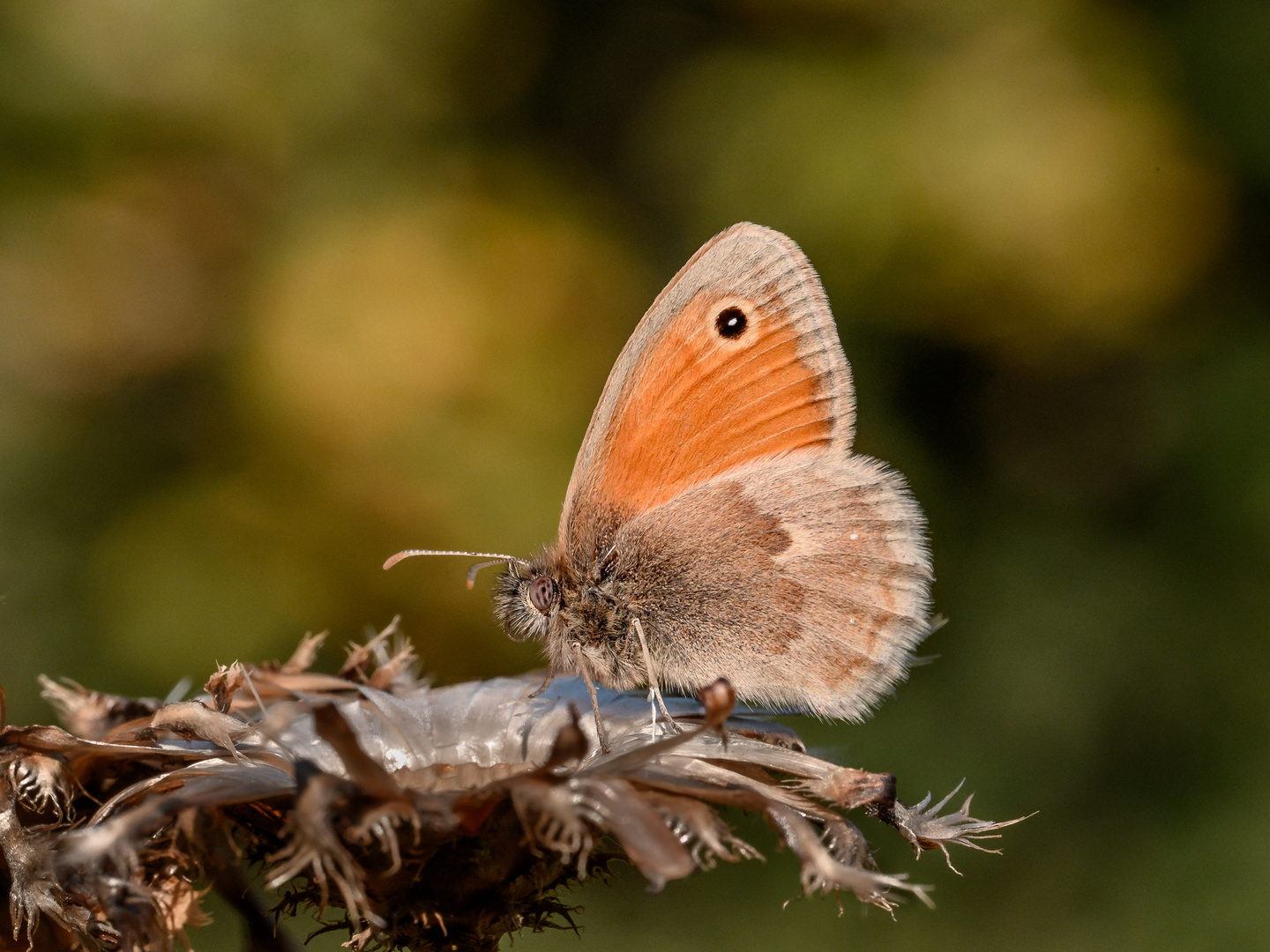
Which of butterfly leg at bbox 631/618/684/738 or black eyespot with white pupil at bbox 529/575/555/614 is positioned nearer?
butterfly leg at bbox 631/618/684/738

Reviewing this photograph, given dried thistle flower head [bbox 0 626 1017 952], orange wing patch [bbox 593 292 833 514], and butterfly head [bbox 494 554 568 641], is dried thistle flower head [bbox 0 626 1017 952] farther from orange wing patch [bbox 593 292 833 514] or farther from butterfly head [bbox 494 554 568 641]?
orange wing patch [bbox 593 292 833 514]

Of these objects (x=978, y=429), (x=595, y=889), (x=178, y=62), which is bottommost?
(x=595, y=889)

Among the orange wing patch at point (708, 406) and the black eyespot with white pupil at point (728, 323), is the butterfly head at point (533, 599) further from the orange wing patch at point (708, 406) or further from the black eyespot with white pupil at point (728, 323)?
the black eyespot with white pupil at point (728, 323)

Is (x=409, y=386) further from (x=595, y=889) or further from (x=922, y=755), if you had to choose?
(x=922, y=755)

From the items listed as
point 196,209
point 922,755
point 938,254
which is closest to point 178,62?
point 196,209

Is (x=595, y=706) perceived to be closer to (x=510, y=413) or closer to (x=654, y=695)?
(x=654, y=695)

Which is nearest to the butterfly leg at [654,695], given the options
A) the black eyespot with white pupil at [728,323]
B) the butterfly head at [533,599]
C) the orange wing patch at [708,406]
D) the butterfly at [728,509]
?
the butterfly at [728,509]

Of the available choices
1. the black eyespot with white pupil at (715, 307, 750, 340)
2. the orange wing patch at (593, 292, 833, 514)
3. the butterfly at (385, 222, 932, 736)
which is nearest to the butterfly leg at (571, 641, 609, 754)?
the butterfly at (385, 222, 932, 736)

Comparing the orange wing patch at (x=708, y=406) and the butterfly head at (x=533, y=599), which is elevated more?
the orange wing patch at (x=708, y=406)
